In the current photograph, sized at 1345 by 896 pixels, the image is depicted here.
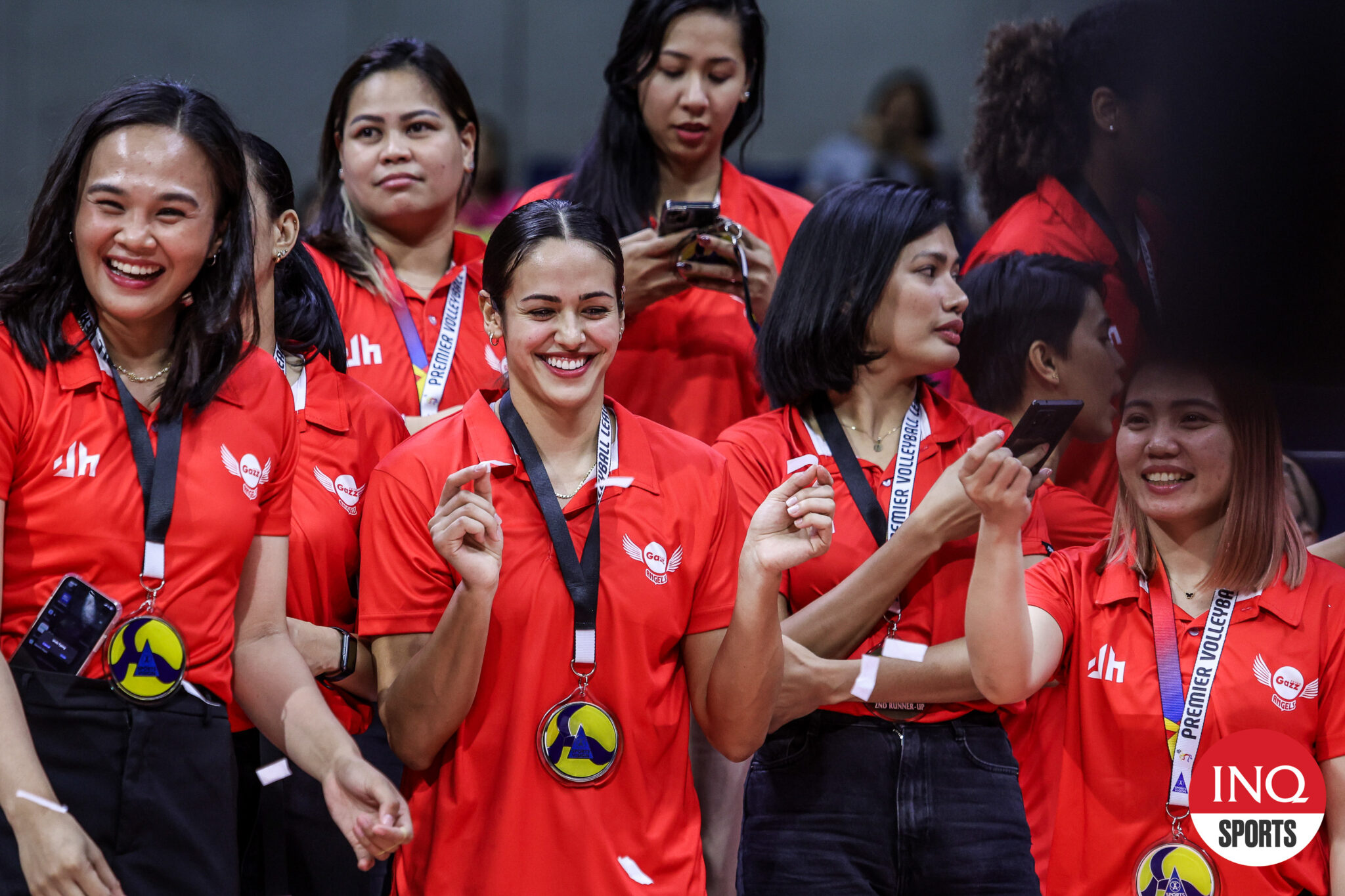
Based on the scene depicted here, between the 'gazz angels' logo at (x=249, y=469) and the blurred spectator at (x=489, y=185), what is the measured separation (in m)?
4.12

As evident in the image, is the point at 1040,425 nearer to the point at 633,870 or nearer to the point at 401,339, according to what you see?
the point at 633,870

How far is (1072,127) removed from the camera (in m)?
3.23

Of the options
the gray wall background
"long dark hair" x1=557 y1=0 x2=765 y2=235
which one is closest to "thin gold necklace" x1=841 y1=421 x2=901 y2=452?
"long dark hair" x1=557 y1=0 x2=765 y2=235

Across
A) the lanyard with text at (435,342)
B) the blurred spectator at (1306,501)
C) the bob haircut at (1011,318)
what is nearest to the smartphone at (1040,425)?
the bob haircut at (1011,318)

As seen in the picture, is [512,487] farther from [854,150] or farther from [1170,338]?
[854,150]

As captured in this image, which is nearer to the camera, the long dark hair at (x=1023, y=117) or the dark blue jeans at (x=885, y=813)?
the dark blue jeans at (x=885, y=813)

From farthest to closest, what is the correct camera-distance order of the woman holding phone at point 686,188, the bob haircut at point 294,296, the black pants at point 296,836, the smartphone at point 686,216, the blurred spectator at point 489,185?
the blurred spectator at point 489,185, the woman holding phone at point 686,188, the smartphone at point 686,216, the bob haircut at point 294,296, the black pants at point 296,836

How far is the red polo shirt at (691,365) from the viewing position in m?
3.75

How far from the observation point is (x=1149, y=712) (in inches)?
107

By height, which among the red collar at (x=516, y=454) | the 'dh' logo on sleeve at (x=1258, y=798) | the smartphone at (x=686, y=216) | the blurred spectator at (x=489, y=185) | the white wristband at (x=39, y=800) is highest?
the blurred spectator at (x=489, y=185)

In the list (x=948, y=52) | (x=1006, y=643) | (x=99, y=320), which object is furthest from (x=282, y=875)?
(x=948, y=52)

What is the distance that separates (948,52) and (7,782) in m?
7.15

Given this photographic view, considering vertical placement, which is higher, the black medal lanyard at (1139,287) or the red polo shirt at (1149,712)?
the black medal lanyard at (1139,287)

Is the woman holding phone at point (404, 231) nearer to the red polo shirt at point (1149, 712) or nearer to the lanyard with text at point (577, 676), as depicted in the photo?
the lanyard with text at point (577, 676)
